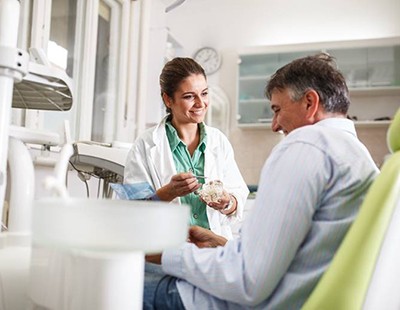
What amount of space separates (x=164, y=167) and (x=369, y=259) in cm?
103

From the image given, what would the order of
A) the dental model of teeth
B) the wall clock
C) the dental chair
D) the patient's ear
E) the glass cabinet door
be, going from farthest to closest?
1. the wall clock
2. the glass cabinet door
3. the dental model of teeth
4. the patient's ear
5. the dental chair

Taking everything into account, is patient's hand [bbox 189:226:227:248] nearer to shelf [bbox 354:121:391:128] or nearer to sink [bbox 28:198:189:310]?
sink [bbox 28:198:189:310]

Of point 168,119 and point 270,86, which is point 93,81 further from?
point 270,86

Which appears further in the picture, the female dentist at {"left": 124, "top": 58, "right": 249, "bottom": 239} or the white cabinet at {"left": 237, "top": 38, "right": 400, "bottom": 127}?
the white cabinet at {"left": 237, "top": 38, "right": 400, "bottom": 127}

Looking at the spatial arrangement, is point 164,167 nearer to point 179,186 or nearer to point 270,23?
point 179,186

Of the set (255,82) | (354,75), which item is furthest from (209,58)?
(354,75)

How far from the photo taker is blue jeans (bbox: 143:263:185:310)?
1.00 metres

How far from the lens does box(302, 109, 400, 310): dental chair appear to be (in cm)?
79

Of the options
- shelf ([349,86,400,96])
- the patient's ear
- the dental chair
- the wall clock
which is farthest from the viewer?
the wall clock

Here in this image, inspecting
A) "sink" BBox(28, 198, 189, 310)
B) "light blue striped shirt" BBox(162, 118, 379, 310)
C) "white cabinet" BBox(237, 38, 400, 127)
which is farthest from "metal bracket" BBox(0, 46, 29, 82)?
"white cabinet" BBox(237, 38, 400, 127)

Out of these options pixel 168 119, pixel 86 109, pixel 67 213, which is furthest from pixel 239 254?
pixel 86 109

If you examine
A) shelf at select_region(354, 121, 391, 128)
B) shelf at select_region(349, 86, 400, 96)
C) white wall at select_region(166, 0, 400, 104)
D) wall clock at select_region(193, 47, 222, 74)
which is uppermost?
white wall at select_region(166, 0, 400, 104)

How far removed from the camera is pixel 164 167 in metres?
1.72

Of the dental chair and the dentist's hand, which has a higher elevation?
the dentist's hand
